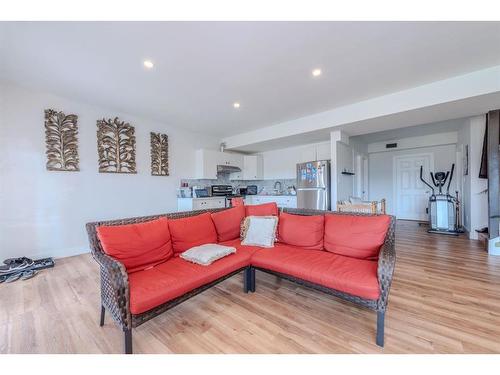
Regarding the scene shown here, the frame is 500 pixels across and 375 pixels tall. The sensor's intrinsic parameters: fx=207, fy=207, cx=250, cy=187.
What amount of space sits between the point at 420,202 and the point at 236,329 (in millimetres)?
6723

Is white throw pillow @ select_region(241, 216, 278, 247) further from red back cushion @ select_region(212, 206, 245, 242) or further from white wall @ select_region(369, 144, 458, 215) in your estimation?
white wall @ select_region(369, 144, 458, 215)

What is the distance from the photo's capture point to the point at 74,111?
345cm

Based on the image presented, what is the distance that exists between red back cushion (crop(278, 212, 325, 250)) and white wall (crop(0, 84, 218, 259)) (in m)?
3.22

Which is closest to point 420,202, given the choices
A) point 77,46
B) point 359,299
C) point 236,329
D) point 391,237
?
point 391,237

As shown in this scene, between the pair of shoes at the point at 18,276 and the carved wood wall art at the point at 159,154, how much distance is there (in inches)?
92.5

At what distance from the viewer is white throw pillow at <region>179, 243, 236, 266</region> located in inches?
70.9

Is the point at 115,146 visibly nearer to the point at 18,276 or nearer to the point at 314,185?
the point at 18,276

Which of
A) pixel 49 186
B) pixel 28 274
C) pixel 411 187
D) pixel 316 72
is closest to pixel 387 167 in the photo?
pixel 411 187

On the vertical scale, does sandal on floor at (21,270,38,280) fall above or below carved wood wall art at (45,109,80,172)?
below

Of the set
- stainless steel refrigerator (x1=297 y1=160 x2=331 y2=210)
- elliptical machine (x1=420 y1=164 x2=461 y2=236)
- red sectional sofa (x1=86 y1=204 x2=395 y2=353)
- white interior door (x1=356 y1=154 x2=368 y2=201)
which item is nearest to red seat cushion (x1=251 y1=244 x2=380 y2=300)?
red sectional sofa (x1=86 y1=204 x2=395 y2=353)

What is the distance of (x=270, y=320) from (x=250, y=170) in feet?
15.7

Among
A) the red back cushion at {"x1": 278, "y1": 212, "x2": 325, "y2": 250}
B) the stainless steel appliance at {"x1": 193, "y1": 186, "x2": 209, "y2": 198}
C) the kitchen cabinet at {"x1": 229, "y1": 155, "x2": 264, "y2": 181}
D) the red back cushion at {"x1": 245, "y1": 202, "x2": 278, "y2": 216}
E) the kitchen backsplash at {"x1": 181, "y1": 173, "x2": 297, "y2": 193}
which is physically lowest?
the red back cushion at {"x1": 278, "y1": 212, "x2": 325, "y2": 250}

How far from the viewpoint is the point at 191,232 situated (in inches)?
84.1
